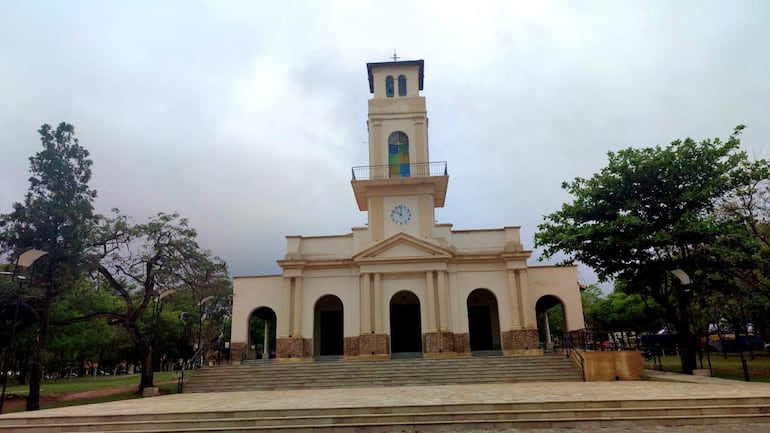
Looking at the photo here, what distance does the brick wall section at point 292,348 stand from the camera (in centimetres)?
2209

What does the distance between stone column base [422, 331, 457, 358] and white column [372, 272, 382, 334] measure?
82.8 inches

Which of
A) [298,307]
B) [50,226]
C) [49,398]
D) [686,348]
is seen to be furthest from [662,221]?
[49,398]

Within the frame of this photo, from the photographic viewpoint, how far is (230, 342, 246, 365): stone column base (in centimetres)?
2198

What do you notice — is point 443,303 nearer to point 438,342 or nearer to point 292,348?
point 438,342

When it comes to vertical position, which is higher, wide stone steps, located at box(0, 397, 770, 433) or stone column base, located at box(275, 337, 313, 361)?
stone column base, located at box(275, 337, 313, 361)

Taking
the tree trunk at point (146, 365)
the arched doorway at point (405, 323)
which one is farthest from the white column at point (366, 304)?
the tree trunk at point (146, 365)

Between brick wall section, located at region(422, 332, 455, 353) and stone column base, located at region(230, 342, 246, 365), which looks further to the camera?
stone column base, located at region(230, 342, 246, 365)

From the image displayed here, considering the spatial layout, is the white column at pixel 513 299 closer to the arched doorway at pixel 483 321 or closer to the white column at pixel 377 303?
the arched doorway at pixel 483 321

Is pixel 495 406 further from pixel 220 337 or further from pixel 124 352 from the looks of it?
pixel 124 352

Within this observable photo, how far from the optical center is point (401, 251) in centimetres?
2289

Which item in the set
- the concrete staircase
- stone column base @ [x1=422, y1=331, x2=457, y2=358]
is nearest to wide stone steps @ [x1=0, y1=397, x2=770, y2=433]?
the concrete staircase

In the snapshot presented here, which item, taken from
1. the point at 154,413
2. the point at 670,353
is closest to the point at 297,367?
the point at 154,413

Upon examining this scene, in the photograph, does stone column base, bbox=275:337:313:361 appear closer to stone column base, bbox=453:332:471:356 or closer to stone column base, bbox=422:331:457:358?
stone column base, bbox=422:331:457:358

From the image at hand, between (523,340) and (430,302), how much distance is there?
14.5 feet
